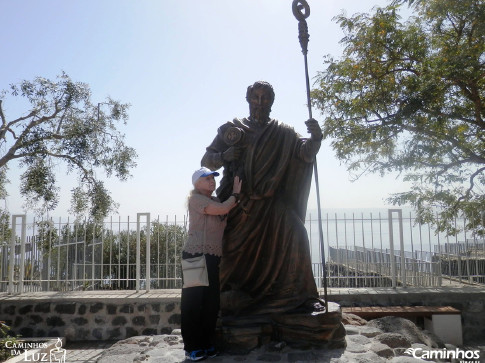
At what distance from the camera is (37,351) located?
200 inches

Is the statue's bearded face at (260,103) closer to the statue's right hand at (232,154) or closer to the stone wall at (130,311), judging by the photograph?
the statue's right hand at (232,154)

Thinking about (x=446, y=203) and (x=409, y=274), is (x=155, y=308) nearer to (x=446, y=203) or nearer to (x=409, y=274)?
(x=409, y=274)

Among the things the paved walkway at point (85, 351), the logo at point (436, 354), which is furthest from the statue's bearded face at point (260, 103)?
the paved walkway at point (85, 351)

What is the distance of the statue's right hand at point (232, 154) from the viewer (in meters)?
3.79

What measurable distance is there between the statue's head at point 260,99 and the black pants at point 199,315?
1458mm

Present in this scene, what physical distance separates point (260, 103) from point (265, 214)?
1.02 meters

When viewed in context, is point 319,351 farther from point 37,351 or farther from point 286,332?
point 37,351

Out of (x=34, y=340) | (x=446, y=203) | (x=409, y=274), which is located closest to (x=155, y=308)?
(x=34, y=340)

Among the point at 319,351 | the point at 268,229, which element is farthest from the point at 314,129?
the point at 319,351

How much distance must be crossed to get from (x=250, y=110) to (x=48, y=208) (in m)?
7.81

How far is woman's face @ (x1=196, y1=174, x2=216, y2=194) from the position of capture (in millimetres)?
3496

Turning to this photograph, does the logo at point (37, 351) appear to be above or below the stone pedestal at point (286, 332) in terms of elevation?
below

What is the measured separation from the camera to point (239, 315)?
3.60 meters

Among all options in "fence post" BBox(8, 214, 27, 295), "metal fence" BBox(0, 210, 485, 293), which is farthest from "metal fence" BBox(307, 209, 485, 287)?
"fence post" BBox(8, 214, 27, 295)
